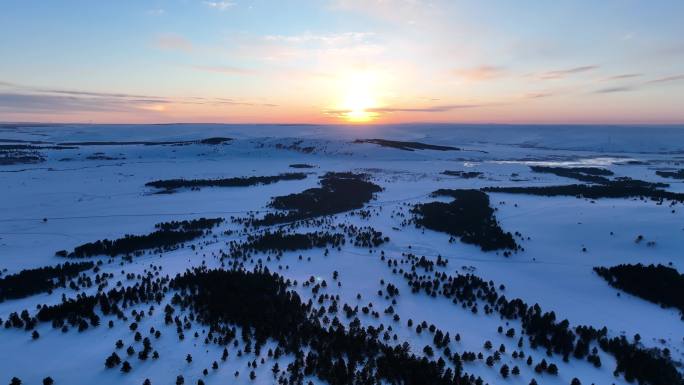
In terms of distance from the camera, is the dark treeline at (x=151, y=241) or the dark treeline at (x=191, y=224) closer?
the dark treeline at (x=151, y=241)

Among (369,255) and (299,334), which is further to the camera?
(369,255)

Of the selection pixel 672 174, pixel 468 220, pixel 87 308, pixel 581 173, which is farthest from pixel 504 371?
pixel 672 174

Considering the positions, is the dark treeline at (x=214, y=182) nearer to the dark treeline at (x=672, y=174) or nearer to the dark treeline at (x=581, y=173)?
the dark treeline at (x=581, y=173)

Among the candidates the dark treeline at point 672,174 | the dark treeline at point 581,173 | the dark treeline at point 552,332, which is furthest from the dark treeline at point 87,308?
Result: the dark treeline at point 672,174

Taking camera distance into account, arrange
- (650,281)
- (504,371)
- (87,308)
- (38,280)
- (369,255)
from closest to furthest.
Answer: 1. (504,371)
2. (87,308)
3. (650,281)
4. (38,280)
5. (369,255)

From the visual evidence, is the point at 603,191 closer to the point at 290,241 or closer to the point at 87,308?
the point at 290,241

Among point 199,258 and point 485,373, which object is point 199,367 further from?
point 199,258

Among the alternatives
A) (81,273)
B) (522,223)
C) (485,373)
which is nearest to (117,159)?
(81,273)
